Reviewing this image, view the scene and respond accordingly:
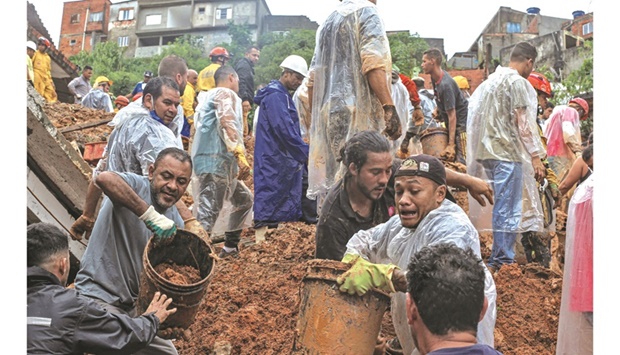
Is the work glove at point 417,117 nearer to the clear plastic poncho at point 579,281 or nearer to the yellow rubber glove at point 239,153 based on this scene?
the yellow rubber glove at point 239,153

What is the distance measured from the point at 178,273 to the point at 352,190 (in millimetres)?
1314

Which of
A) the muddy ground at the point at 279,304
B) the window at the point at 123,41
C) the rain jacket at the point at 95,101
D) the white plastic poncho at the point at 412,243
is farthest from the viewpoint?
the window at the point at 123,41

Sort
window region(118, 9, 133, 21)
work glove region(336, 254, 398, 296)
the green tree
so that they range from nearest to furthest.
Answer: work glove region(336, 254, 398, 296), the green tree, window region(118, 9, 133, 21)

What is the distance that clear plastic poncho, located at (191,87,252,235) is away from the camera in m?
7.10

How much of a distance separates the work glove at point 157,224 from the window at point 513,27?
43.3 meters

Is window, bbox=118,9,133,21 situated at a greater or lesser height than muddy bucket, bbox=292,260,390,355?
greater

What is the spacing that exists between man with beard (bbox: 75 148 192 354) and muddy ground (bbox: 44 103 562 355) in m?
0.61

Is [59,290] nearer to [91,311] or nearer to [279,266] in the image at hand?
[91,311]

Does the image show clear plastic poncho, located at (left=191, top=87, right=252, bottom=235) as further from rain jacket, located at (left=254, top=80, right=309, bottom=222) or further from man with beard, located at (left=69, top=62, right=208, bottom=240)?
man with beard, located at (left=69, top=62, right=208, bottom=240)

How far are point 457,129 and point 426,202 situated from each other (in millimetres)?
4967

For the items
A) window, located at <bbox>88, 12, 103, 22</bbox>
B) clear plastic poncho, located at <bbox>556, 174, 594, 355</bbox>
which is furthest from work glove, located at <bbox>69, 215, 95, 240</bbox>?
window, located at <bbox>88, 12, 103, 22</bbox>

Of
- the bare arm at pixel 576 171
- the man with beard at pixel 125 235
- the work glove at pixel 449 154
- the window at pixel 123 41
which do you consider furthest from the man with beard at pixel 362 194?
the window at pixel 123 41

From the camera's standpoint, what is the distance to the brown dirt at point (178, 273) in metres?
3.66

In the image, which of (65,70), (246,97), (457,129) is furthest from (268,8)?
(457,129)
